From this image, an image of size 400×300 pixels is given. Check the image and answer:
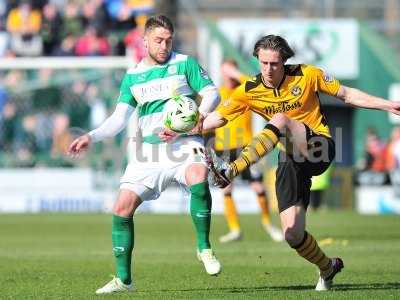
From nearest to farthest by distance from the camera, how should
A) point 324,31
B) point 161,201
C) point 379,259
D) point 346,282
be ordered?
point 346,282 < point 379,259 < point 161,201 < point 324,31

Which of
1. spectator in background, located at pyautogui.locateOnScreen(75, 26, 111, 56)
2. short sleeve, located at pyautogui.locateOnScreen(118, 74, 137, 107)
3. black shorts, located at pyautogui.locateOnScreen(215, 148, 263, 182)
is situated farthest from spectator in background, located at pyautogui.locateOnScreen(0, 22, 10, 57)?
short sleeve, located at pyautogui.locateOnScreen(118, 74, 137, 107)

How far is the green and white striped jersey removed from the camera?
29.5 feet

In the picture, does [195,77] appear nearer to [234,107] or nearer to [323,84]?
[234,107]

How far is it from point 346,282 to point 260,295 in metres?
1.38

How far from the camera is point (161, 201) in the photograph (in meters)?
23.5

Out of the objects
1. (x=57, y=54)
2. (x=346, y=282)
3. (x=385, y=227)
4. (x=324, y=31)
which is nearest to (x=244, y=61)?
(x=324, y=31)

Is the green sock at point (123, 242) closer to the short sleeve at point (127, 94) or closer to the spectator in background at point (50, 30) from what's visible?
the short sleeve at point (127, 94)

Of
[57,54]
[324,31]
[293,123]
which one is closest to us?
[293,123]

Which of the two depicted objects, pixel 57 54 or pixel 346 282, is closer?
pixel 346 282

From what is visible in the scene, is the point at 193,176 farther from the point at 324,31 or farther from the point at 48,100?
the point at 324,31

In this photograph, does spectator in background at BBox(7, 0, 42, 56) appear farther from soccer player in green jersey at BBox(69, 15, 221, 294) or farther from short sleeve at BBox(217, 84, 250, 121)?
short sleeve at BBox(217, 84, 250, 121)

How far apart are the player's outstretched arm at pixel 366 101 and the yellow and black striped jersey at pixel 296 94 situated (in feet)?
0.30

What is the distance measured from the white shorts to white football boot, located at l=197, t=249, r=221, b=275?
2.11 feet

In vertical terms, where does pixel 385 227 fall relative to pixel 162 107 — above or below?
below
